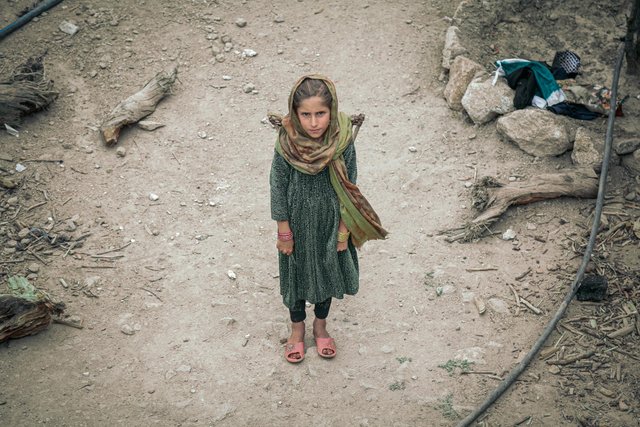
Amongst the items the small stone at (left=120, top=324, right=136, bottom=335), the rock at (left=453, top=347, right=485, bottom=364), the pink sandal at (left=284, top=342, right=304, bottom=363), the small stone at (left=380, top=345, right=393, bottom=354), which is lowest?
the rock at (left=453, top=347, right=485, bottom=364)

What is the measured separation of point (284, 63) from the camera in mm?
6164

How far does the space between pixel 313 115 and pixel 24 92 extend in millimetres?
3605

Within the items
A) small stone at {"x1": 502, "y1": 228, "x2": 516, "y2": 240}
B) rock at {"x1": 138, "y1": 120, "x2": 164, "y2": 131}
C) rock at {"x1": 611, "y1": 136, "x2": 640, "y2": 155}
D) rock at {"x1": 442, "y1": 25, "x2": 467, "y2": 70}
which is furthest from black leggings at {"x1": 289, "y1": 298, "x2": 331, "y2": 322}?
rock at {"x1": 442, "y1": 25, "x2": 467, "y2": 70}

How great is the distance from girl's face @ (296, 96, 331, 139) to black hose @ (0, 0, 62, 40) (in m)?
4.67

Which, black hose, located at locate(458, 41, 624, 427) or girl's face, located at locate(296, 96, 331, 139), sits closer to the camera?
girl's face, located at locate(296, 96, 331, 139)

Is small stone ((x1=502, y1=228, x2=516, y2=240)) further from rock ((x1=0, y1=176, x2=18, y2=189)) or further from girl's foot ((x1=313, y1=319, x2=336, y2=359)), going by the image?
rock ((x1=0, y1=176, x2=18, y2=189))

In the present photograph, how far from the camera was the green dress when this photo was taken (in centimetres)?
303

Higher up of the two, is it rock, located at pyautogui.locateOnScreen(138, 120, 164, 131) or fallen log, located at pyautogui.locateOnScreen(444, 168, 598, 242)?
rock, located at pyautogui.locateOnScreen(138, 120, 164, 131)

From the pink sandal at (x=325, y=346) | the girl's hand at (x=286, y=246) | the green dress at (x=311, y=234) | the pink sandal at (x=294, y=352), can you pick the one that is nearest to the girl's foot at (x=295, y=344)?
the pink sandal at (x=294, y=352)

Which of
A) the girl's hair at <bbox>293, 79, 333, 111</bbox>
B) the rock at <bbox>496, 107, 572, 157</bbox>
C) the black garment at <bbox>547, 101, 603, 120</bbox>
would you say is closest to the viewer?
the girl's hair at <bbox>293, 79, 333, 111</bbox>

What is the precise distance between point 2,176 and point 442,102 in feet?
13.1

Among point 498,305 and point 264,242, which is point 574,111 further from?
point 264,242

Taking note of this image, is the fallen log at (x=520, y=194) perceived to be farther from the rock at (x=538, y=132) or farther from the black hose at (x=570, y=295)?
the rock at (x=538, y=132)

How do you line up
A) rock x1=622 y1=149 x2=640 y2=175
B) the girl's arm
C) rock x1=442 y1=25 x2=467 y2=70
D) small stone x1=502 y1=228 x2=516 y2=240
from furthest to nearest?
rock x1=442 y1=25 x2=467 y2=70 → rock x1=622 y1=149 x2=640 y2=175 → small stone x1=502 y1=228 x2=516 y2=240 → the girl's arm
